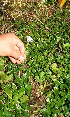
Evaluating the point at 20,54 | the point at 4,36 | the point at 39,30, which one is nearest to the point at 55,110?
the point at 20,54

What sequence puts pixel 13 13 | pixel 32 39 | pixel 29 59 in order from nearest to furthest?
1. pixel 29 59
2. pixel 32 39
3. pixel 13 13

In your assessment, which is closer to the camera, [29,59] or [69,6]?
[29,59]

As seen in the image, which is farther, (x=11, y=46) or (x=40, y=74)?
(x=40, y=74)

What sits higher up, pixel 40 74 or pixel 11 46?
pixel 11 46

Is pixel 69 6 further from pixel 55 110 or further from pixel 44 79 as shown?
pixel 55 110

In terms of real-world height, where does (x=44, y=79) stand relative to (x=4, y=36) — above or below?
below

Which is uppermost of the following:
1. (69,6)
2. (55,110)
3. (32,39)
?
(69,6)

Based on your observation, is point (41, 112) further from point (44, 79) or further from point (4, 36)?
point (4, 36)

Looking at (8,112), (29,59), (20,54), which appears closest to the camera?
(8,112)
